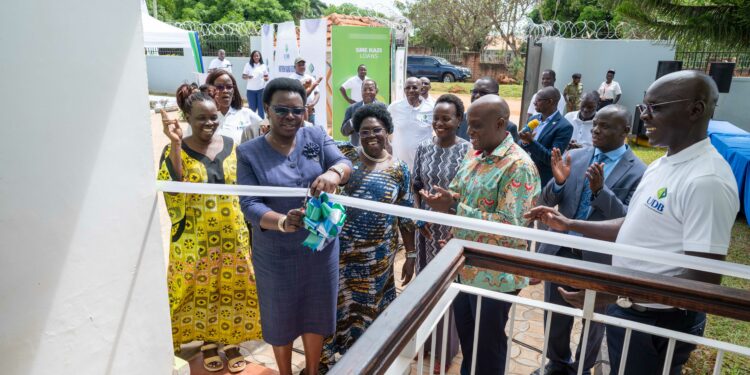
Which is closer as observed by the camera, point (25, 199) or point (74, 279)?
point (25, 199)

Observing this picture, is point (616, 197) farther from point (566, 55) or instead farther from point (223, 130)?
point (566, 55)

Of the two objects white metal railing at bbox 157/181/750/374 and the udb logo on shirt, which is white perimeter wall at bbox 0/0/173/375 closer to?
white metal railing at bbox 157/181/750/374

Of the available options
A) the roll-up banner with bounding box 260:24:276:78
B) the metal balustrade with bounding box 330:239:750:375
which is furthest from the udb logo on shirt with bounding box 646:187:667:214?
the roll-up banner with bounding box 260:24:276:78

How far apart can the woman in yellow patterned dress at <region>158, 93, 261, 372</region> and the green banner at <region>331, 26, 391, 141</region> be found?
552 cm

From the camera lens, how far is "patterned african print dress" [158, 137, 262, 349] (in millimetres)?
3158

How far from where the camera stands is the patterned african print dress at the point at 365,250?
3.02 metres

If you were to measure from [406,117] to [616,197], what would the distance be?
3.32 m

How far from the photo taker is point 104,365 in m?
2.28

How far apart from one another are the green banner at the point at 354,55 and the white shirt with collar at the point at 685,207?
273 inches

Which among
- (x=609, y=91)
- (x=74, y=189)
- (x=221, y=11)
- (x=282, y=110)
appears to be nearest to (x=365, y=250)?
(x=282, y=110)

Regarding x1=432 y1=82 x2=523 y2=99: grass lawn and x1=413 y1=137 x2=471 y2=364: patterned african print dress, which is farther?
x1=432 y1=82 x2=523 y2=99: grass lawn

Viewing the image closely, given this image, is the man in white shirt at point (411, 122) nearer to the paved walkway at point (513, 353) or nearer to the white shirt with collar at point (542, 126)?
the white shirt with collar at point (542, 126)

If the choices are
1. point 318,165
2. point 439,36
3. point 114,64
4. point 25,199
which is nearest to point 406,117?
point 318,165

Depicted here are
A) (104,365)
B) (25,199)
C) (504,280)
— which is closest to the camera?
(25,199)
